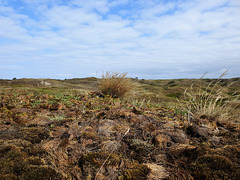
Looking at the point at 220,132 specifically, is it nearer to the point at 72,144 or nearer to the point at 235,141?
the point at 235,141

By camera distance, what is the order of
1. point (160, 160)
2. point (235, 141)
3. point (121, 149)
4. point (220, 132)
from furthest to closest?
1. point (220, 132)
2. point (235, 141)
3. point (121, 149)
4. point (160, 160)

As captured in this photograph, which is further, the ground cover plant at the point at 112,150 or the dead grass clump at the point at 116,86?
the dead grass clump at the point at 116,86

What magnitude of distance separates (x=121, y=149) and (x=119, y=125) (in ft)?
1.92

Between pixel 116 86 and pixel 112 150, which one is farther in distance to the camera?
pixel 116 86

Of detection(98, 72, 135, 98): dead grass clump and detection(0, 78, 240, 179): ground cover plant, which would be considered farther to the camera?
detection(98, 72, 135, 98): dead grass clump

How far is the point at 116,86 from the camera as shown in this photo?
6.00 metres

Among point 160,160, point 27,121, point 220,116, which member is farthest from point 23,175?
point 220,116

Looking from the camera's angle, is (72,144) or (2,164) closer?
(2,164)

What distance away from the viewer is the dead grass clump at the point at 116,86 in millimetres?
5984

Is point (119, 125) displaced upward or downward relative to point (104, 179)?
upward

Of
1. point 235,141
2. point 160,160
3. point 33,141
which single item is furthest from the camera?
point 235,141

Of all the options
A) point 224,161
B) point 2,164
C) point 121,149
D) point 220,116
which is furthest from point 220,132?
point 2,164

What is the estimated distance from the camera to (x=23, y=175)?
1481 millimetres

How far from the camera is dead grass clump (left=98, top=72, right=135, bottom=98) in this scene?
5.98 m
